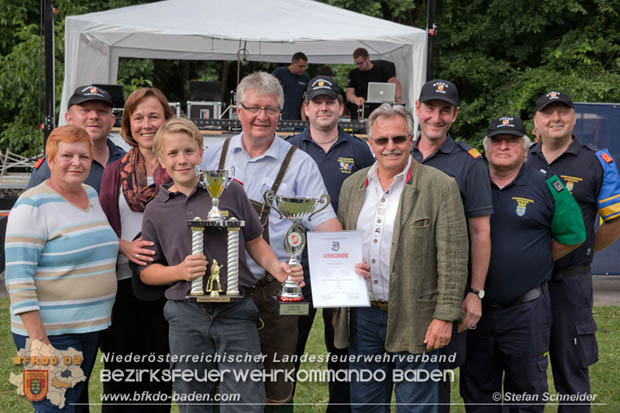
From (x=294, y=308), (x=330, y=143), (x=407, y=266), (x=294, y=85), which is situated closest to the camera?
(x=294, y=308)

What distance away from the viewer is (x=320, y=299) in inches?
122

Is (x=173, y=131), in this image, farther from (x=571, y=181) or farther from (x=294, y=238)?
(x=571, y=181)

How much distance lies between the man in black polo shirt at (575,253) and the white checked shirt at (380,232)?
133cm

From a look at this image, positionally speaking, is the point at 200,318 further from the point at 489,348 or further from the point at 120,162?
the point at 489,348

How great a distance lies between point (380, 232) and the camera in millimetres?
3238

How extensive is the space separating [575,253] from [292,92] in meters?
7.30

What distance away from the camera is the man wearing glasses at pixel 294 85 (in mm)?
10711

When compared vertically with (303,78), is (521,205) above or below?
below

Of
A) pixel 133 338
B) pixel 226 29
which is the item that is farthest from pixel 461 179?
pixel 226 29

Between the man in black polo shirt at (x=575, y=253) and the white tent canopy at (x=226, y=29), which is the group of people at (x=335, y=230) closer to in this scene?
the man in black polo shirt at (x=575, y=253)

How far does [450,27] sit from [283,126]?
889 centimetres

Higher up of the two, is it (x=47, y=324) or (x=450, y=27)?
(x=450, y=27)

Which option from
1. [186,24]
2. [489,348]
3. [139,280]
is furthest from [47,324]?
[186,24]

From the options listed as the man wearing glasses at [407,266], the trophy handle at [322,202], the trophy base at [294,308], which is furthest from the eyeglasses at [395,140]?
the trophy base at [294,308]
